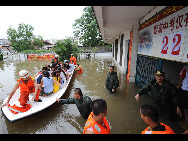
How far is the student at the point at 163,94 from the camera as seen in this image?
9.71ft

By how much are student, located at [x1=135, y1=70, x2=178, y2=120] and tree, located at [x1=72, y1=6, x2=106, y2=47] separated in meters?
28.7

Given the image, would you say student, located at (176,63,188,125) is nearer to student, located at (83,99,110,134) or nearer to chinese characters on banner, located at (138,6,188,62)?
chinese characters on banner, located at (138,6,188,62)

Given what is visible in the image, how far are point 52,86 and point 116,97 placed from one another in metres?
2.66

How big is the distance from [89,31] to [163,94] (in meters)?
29.9

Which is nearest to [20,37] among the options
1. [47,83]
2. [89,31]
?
[89,31]

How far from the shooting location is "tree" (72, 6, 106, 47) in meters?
29.8

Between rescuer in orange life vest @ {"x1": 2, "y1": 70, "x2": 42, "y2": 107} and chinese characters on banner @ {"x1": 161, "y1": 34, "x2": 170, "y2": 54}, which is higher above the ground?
chinese characters on banner @ {"x1": 161, "y1": 34, "x2": 170, "y2": 54}

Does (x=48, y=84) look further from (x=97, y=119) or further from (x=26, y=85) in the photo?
(x=97, y=119)

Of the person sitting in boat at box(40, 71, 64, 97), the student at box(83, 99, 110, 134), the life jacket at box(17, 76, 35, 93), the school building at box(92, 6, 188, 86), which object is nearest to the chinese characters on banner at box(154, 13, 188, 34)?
the school building at box(92, 6, 188, 86)

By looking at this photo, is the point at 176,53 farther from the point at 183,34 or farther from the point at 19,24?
the point at 19,24
